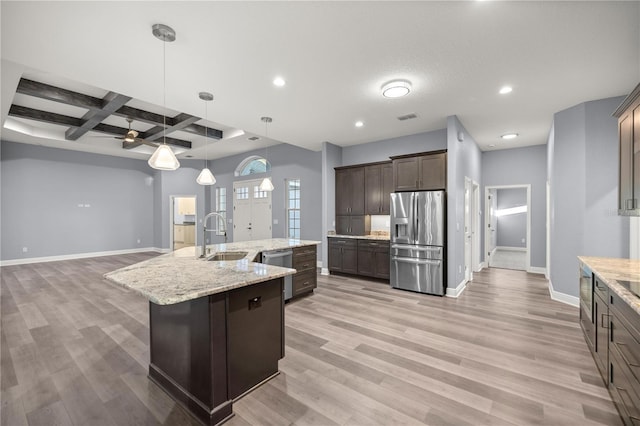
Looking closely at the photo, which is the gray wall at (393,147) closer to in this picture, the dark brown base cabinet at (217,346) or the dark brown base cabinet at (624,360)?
the dark brown base cabinet at (624,360)

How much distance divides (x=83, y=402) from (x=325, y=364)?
1884mm

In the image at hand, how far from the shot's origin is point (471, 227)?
20.1 feet

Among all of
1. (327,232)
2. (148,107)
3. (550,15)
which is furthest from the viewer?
(327,232)

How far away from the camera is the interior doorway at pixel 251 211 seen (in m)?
7.96

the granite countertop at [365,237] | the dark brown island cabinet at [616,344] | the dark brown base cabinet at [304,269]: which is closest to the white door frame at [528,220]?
the granite countertop at [365,237]

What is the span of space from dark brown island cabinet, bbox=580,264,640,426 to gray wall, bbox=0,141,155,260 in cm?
1098

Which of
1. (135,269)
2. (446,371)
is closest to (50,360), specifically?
(135,269)

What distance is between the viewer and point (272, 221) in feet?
25.6

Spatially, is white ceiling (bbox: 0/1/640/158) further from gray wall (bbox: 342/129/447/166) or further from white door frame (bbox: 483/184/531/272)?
white door frame (bbox: 483/184/531/272)

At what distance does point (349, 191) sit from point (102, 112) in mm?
5034

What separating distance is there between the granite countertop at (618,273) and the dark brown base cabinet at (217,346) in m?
2.30

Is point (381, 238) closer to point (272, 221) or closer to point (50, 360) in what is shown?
point (272, 221)

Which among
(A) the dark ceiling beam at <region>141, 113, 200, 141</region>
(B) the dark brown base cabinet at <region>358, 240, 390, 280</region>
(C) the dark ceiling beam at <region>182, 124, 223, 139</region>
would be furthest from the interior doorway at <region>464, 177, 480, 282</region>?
(C) the dark ceiling beam at <region>182, 124, 223, 139</region>

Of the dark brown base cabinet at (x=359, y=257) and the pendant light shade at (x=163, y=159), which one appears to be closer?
the pendant light shade at (x=163, y=159)
